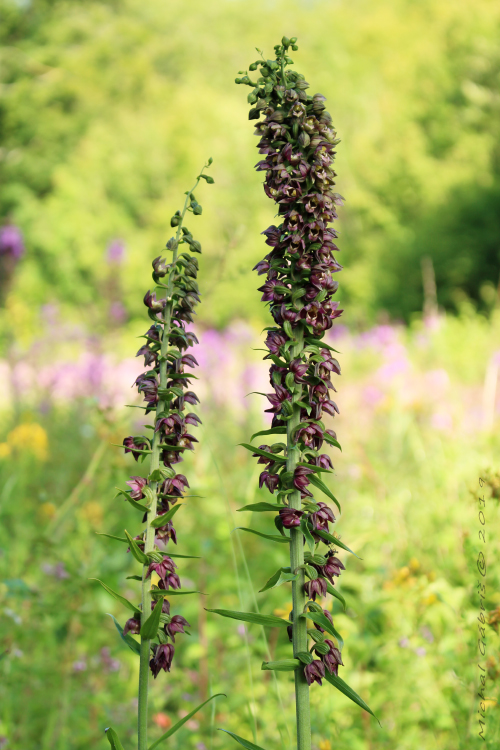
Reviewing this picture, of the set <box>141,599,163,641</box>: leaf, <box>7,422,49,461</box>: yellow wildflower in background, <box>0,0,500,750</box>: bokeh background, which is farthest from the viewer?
<box>7,422,49,461</box>: yellow wildflower in background

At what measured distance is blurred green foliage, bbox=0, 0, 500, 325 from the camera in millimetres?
17531

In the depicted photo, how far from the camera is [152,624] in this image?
1.11m

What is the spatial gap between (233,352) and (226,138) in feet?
67.4

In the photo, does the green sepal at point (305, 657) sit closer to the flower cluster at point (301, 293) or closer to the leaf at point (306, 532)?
the flower cluster at point (301, 293)

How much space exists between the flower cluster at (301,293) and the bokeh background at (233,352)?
271mm

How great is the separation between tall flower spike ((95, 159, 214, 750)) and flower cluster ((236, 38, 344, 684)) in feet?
0.52

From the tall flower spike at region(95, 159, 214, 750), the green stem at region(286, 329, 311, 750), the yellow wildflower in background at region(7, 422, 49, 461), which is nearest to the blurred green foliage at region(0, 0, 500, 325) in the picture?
the yellow wildflower in background at region(7, 422, 49, 461)

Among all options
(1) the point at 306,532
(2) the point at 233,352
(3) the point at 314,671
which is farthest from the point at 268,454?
(2) the point at 233,352

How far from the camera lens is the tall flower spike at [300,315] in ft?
3.88

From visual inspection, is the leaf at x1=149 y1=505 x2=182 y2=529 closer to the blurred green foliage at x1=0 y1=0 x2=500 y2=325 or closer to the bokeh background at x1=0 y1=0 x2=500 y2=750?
the bokeh background at x1=0 y1=0 x2=500 y2=750

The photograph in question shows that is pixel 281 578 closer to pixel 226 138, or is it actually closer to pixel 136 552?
pixel 136 552

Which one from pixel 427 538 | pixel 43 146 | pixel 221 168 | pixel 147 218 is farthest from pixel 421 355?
pixel 43 146

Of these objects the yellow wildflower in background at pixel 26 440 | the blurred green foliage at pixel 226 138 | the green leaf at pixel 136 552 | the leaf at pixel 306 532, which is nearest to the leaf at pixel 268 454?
the leaf at pixel 306 532

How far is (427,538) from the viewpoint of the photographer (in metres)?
3.25
